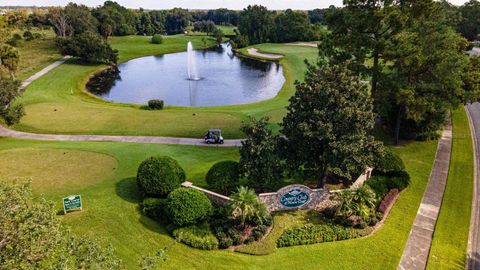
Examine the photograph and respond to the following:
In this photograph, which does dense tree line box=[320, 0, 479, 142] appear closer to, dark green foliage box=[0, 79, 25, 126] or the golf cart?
the golf cart

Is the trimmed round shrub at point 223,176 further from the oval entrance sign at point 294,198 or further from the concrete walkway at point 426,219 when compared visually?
the concrete walkway at point 426,219

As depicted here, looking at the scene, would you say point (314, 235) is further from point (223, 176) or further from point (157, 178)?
→ point (157, 178)

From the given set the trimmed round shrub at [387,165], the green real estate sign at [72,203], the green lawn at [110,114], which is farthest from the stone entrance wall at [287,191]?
the green lawn at [110,114]

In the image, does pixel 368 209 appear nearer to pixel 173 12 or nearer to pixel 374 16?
pixel 374 16

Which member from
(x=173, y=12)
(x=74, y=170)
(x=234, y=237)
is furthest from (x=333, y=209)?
(x=173, y=12)

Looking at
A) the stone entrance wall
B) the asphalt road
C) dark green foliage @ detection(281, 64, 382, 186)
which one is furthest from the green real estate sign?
the asphalt road

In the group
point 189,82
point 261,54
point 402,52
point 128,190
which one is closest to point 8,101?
point 128,190
